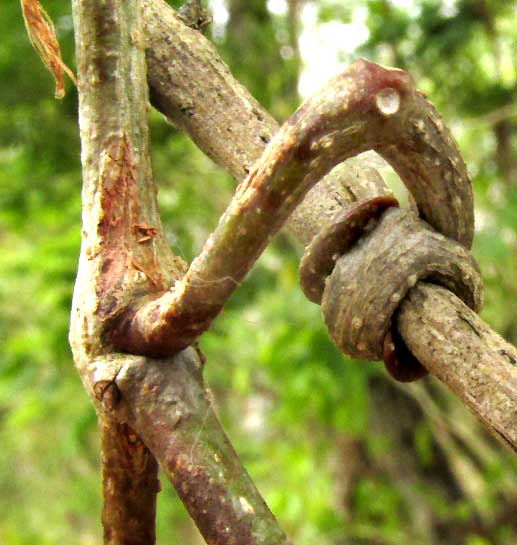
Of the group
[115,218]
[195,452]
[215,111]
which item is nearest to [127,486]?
[195,452]

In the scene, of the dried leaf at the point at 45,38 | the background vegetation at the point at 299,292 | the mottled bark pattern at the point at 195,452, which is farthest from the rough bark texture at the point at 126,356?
the background vegetation at the point at 299,292

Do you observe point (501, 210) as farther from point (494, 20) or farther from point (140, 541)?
point (140, 541)

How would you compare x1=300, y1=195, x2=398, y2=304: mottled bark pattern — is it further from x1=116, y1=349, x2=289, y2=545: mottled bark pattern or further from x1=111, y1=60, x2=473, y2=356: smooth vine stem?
x1=116, y1=349, x2=289, y2=545: mottled bark pattern

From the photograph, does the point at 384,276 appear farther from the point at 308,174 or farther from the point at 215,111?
the point at 215,111

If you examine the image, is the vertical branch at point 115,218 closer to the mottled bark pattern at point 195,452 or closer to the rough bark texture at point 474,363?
the mottled bark pattern at point 195,452

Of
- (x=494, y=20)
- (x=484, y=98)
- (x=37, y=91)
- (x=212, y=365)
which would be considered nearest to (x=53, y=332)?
(x=37, y=91)

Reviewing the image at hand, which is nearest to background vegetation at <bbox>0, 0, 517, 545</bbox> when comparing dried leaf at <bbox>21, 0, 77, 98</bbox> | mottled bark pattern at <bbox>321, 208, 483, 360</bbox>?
dried leaf at <bbox>21, 0, 77, 98</bbox>

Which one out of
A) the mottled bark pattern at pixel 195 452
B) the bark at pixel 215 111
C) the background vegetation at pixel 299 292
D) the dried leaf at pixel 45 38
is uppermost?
the bark at pixel 215 111
